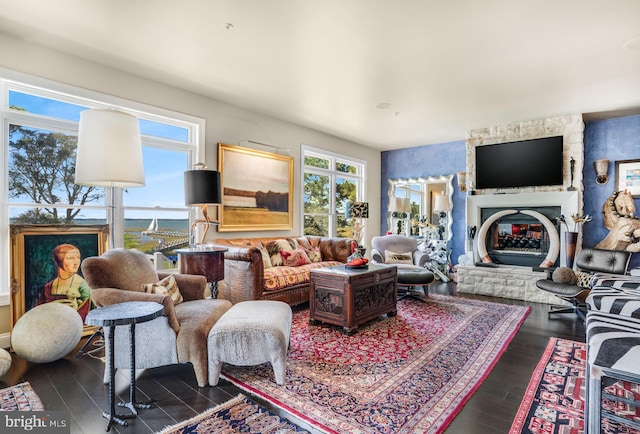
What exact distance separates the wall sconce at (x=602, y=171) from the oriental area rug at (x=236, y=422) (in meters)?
5.78

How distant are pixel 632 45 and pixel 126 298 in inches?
187

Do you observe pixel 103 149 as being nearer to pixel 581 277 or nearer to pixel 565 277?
pixel 565 277

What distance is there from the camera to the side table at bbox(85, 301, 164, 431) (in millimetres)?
1856

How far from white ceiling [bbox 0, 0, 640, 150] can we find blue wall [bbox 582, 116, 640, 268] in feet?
1.29

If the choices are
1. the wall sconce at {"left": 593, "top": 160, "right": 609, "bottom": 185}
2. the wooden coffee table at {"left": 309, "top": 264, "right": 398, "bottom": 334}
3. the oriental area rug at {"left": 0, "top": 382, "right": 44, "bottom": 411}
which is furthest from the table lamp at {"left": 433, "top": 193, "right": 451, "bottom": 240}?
the oriental area rug at {"left": 0, "top": 382, "right": 44, "bottom": 411}

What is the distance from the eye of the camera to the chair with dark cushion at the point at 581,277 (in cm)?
402

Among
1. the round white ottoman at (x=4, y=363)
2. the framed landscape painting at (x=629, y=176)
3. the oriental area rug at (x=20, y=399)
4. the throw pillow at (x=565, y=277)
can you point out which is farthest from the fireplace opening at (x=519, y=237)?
the round white ottoman at (x=4, y=363)

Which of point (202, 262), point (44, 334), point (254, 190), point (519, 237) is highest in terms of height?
point (254, 190)

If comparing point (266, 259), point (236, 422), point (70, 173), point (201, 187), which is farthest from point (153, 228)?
point (236, 422)

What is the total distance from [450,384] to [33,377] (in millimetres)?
3043

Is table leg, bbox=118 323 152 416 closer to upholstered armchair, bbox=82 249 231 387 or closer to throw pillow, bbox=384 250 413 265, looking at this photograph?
upholstered armchair, bbox=82 249 231 387

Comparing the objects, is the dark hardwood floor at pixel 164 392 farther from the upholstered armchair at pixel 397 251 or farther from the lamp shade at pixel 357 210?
the lamp shade at pixel 357 210

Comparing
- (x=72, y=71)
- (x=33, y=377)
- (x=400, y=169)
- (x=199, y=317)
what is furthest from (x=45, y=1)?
(x=400, y=169)

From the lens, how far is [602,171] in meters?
5.12
